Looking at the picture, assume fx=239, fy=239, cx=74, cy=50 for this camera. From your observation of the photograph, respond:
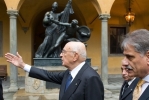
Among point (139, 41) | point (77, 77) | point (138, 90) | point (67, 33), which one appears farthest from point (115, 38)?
point (139, 41)

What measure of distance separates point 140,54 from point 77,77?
1.13 metres

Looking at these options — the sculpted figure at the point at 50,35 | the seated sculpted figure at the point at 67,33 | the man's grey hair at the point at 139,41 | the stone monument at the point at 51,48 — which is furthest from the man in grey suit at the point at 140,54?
the sculpted figure at the point at 50,35

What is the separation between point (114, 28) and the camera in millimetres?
16344

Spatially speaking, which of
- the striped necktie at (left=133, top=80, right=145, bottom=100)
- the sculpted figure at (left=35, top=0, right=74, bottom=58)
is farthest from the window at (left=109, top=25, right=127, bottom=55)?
the striped necktie at (left=133, top=80, right=145, bottom=100)

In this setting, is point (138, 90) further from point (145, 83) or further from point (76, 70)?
point (76, 70)

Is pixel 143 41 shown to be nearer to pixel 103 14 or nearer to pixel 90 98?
pixel 90 98

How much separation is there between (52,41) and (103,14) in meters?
4.46

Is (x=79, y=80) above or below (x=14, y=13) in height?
below

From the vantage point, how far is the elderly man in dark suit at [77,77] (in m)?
2.48

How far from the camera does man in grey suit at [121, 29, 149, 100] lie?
154 centimetres

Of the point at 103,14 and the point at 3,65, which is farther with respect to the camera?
the point at 3,65

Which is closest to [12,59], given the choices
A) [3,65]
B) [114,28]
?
[3,65]

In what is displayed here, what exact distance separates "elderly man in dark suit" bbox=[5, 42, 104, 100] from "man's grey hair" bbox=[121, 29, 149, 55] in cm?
93

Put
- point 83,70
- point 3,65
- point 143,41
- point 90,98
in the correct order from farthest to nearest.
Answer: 1. point 3,65
2. point 83,70
3. point 90,98
4. point 143,41
